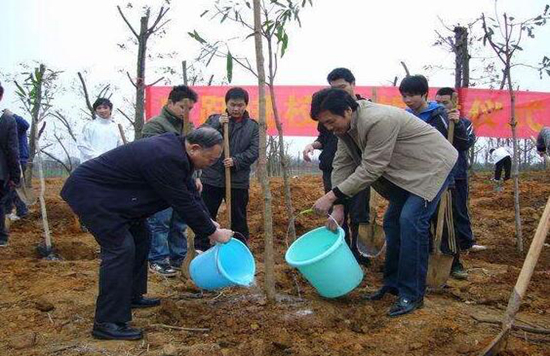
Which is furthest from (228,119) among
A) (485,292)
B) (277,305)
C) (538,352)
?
(538,352)

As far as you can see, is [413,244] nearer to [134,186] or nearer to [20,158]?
[134,186]

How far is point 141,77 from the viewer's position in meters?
9.64

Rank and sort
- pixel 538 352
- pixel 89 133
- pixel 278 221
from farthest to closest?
pixel 278 221, pixel 89 133, pixel 538 352

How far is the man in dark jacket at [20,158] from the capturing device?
5.93 m

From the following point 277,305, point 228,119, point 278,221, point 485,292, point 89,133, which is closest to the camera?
point 277,305

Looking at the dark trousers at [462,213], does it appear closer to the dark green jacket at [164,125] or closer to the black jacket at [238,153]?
the black jacket at [238,153]

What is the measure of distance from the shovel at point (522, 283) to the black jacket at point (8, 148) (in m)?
4.66

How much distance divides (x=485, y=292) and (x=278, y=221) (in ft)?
12.2

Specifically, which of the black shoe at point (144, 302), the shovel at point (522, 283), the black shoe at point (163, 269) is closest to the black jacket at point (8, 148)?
the black shoe at point (163, 269)

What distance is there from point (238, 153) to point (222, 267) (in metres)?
Result: 1.42

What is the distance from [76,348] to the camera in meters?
2.78

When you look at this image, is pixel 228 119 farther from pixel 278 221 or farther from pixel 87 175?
pixel 278 221

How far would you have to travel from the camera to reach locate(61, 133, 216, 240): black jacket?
2941 millimetres

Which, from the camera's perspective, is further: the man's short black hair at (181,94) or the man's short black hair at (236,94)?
the man's short black hair at (236,94)
